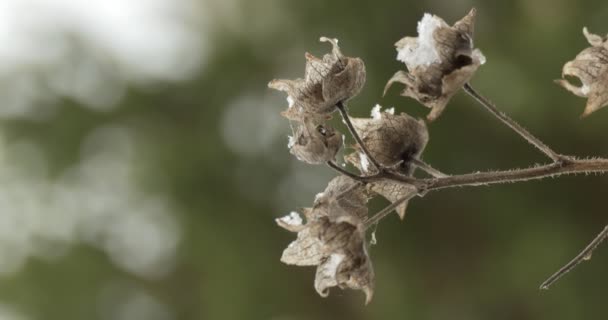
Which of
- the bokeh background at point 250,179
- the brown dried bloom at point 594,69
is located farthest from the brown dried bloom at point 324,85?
the bokeh background at point 250,179

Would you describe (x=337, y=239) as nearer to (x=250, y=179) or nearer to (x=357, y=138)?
(x=357, y=138)

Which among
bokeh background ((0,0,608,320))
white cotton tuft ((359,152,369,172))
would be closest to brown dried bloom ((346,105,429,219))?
white cotton tuft ((359,152,369,172))

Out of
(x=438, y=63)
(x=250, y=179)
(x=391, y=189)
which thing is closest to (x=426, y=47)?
(x=438, y=63)

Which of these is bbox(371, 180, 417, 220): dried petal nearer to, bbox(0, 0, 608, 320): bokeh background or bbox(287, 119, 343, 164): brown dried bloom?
bbox(287, 119, 343, 164): brown dried bloom

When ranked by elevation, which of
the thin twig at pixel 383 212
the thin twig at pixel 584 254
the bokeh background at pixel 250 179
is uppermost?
the bokeh background at pixel 250 179

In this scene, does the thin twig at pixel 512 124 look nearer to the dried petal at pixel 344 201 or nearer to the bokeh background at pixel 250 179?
the dried petal at pixel 344 201

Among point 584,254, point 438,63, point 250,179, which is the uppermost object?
point 250,179

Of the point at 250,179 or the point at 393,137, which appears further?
the point at 250,179

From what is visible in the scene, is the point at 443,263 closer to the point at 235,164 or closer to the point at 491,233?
the point at 491,233
